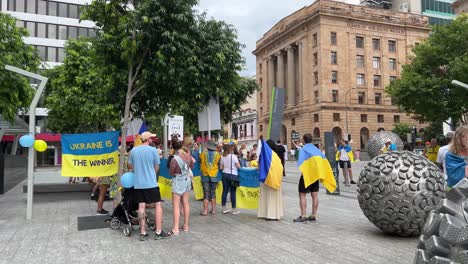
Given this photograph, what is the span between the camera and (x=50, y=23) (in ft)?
164

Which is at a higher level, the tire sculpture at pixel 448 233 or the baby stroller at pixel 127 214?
the tire sculpture at pixel 448 233

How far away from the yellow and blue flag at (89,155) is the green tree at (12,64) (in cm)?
411

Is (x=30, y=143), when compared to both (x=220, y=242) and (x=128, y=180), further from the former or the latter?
(x=220, y=242)

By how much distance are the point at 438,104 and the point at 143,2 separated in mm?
29997

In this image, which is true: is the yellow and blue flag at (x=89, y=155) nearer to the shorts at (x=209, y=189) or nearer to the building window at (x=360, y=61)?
the shorts at (x=209, y=189)

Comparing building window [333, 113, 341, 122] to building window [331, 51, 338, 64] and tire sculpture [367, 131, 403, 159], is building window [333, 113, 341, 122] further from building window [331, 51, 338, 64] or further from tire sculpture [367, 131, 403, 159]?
tire sculpture [367, 131, 403, 159]

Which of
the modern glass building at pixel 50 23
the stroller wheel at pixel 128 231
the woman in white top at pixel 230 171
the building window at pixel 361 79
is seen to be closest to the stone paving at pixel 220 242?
the stroller wheel at pixel 128 231

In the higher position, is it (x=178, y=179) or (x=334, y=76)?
(x=334, y=76)

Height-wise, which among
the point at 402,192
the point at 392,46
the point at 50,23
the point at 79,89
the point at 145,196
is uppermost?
the point at 392,46

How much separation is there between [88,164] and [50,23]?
149 ft

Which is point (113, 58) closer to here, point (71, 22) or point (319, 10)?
point (71, 22)

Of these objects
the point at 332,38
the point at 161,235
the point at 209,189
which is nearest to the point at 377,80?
the point at 332,38

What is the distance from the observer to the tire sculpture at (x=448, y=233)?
212cm

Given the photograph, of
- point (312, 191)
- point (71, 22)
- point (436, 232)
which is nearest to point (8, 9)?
point (71, 22)
